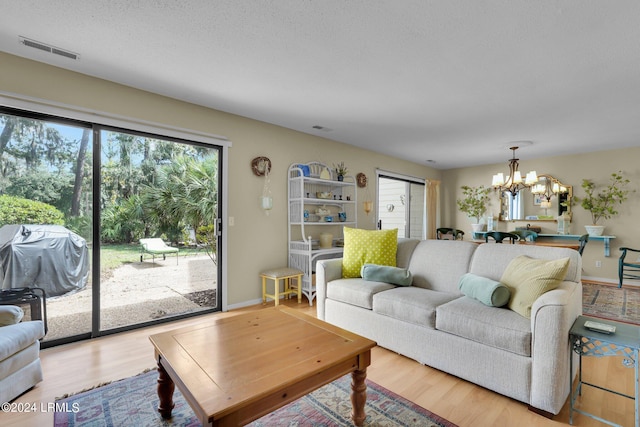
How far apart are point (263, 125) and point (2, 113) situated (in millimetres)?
2407

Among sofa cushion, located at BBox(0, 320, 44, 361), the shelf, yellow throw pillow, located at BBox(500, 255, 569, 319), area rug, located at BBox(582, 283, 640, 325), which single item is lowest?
area rug, located at BBox(582, 283, 640, 325)

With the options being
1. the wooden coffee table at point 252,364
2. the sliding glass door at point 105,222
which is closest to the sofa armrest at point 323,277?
the wooden coffee table at point 252,364

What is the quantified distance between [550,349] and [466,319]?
1.53ft

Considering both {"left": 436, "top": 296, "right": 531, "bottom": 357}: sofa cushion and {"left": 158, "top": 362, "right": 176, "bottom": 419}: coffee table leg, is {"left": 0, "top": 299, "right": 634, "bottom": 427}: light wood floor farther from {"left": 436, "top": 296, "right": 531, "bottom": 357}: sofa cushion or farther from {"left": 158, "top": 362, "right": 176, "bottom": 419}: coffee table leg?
{"left": 158, "top": 362, "right": 176, "bottom": 419}: coffee table leg

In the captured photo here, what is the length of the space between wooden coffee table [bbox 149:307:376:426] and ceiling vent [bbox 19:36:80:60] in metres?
2.25

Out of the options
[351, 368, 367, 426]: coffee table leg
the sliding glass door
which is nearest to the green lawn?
the sliding glass door

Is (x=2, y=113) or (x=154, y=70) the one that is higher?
(x=154, y=70)

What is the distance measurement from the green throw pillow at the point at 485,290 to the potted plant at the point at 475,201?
15.7 ft

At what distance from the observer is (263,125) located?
401 cm

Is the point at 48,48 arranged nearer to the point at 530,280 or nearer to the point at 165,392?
the point at 165,392

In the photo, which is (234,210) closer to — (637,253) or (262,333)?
(262,333)

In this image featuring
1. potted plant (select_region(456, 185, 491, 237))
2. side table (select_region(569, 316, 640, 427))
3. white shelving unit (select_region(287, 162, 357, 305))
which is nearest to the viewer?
side table (select_region(569, 316, 640, 427))

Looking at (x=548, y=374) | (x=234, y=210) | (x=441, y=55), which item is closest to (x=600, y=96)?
(x=441, y=55)

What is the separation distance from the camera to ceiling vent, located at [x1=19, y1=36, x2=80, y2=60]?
2.17m
